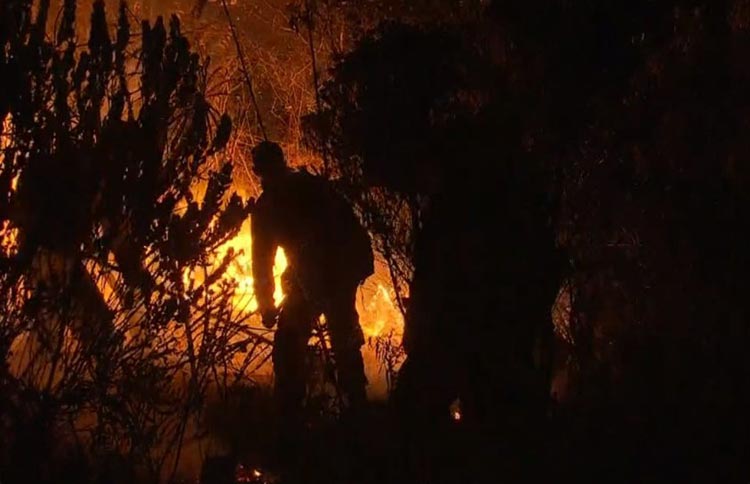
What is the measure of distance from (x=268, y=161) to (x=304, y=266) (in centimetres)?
70

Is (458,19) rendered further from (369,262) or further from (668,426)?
(668,426)

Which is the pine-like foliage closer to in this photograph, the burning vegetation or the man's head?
the burning vegetation

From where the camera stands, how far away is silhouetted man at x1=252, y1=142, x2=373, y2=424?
6973mm

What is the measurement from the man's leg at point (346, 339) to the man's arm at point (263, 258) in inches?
15.3

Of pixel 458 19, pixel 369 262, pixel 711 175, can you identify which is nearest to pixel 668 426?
pixel 711 175

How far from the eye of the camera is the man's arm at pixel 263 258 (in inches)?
279

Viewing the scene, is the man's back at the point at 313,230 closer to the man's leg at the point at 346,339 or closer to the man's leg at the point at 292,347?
the man's leg at the point at 346,339

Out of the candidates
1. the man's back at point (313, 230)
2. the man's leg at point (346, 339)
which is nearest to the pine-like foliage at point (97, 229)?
the man's back at point (313, 230)

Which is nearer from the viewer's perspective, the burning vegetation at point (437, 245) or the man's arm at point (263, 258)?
the burning vegetation at point (437, 245)

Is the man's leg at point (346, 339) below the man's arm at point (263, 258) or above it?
below

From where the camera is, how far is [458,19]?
7.73 m

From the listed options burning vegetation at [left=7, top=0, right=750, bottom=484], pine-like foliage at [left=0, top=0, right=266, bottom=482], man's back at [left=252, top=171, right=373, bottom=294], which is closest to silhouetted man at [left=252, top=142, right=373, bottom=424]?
man's back at [left=252, top=171, right=373, bottom=294]

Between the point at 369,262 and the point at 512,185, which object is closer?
the point at 512,185

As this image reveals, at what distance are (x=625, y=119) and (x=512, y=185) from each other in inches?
36.4
